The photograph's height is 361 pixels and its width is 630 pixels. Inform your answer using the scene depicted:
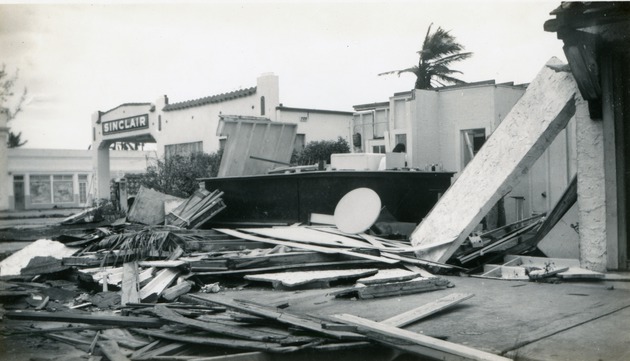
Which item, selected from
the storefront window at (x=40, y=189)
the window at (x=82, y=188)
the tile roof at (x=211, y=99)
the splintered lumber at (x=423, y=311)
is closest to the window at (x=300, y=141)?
the tile roof at (x=211, y=99)

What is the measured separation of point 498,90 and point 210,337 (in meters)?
11.6

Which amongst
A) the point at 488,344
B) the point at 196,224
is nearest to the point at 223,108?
the point at 196,224

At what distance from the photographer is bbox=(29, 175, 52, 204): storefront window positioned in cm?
3697

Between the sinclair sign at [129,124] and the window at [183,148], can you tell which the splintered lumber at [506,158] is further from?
the sinclair sign at [129,124]

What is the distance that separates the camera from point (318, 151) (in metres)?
21.4

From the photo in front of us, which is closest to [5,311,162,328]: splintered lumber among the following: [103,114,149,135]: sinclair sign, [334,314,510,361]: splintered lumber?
[334,314,510,361]: splintered lumber

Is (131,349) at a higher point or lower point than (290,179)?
lower

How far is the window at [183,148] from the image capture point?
78.5 feet

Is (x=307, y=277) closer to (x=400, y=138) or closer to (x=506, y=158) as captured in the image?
(x=506, y=158)

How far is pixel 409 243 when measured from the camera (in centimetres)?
935

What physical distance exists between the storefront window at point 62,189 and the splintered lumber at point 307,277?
114 feet

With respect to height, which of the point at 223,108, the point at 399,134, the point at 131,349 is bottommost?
the point at 131,349

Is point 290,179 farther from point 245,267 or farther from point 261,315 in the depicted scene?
point 261,315

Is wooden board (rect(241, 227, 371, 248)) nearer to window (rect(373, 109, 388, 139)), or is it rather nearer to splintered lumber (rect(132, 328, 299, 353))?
splintered lumber (rect(132, 328, 299, 353))
